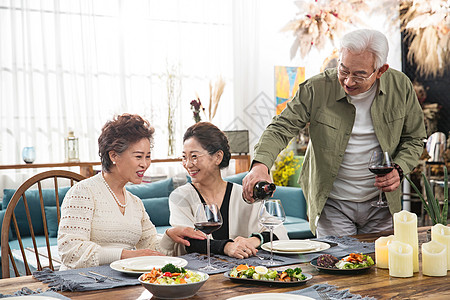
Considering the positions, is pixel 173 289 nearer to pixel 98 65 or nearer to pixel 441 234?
pixel 441 234

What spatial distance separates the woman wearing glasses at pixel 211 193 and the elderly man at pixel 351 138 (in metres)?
0.21

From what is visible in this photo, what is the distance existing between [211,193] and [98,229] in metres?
0.48

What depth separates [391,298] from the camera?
4.32 feet

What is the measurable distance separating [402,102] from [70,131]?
3374mm

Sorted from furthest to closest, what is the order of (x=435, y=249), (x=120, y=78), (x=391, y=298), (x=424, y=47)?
(x=424, y=47) < (x=120, y=78) < (x=435, y=249) < (x=391, y=298)

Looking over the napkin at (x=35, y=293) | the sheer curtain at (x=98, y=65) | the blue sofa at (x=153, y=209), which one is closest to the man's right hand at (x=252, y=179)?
the napkin at (x=35, y=293)

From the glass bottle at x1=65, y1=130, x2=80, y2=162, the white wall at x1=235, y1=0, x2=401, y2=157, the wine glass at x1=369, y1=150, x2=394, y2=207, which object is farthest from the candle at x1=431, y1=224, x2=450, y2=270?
the white wall at x1=235, y1=0, x2=401, y2=157

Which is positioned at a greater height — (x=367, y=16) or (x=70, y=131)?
(x=367, y=16)

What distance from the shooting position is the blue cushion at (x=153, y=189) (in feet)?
15.7

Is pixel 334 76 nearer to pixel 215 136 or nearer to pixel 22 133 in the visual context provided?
pixel 215 136

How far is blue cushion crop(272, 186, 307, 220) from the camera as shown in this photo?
16.8 feet

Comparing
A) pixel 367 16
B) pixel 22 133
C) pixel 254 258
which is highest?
pixel 367 16

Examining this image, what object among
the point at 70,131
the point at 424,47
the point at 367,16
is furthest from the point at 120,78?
the point at 424,47

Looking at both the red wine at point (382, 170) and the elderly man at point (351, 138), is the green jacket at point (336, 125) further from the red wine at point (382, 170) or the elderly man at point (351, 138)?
the red wine at point (382, 170)
